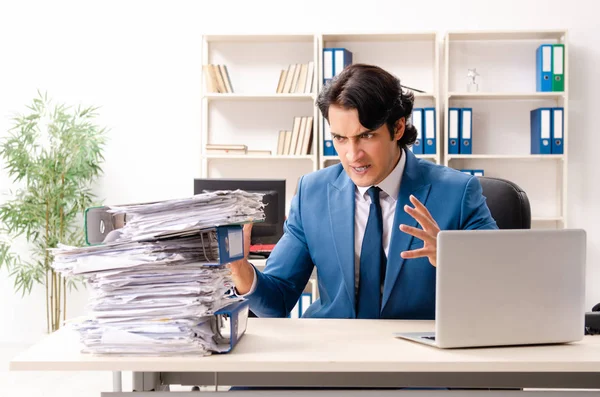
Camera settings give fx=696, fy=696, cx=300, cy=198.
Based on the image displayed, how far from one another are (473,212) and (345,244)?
347mm

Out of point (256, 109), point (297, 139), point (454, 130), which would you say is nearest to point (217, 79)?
point (256, 109)

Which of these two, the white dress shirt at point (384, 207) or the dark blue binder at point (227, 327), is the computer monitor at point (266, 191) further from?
the dark blue binder at point (227, 327)

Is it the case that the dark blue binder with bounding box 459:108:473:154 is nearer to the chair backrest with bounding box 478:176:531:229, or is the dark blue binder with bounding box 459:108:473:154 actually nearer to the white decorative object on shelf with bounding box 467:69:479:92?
the white decorative object on shelf with bounding box 467:69:479:92

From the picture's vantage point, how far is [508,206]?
2.08 metres

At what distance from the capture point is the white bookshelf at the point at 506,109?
15.8 ft

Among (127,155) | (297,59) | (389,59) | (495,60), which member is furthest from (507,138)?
(127,155)

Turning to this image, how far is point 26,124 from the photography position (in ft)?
15.5

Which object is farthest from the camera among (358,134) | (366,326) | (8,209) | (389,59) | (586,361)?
(389,59)

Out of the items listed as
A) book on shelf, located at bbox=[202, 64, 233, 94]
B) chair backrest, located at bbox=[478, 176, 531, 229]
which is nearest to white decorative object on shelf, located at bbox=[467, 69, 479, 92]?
book on shelf, located at bbox=[202, 64, 233, 94]

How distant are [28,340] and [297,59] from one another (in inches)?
109

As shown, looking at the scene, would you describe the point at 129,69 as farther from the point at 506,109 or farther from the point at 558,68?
the point at 558,68

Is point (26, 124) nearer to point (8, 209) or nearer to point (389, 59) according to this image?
point (8, 209)

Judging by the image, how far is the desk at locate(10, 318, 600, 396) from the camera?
120 cm

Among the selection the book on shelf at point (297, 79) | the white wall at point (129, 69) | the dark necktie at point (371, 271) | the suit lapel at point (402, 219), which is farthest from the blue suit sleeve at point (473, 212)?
the white wall at point (129, 69)
